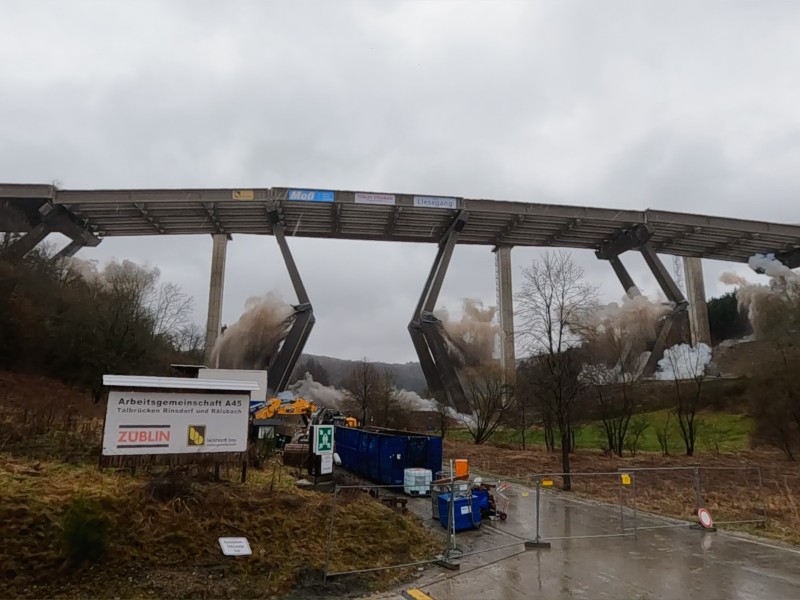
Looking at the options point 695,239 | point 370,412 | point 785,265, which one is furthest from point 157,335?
point 785,265

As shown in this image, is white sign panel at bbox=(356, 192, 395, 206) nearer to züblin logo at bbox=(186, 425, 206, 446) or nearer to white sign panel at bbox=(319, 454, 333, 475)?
white sign panel at bbox=(319, 454, 333, 475)

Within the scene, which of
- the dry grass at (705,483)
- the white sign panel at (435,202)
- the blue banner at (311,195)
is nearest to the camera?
the dry grass at (705,483)

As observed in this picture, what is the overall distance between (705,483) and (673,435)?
799 inches

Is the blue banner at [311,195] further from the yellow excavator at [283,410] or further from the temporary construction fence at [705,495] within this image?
the temporary construction fence at [705,495]

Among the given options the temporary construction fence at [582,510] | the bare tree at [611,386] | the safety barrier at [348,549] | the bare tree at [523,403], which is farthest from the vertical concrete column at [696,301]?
the safety barrier at [348,549]

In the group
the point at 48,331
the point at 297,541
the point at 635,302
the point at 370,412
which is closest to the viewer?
the point at 297,541

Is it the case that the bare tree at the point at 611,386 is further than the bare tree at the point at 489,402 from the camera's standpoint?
No

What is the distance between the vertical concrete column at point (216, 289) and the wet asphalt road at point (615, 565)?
4403 cm

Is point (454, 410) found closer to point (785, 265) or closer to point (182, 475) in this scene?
point (182, 475)

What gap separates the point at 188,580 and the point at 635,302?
57.4 m

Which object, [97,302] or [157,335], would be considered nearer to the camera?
[97,302]

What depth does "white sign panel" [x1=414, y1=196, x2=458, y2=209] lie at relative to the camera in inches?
1898

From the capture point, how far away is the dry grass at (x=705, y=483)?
43.0ft

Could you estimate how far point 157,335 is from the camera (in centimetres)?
3759
